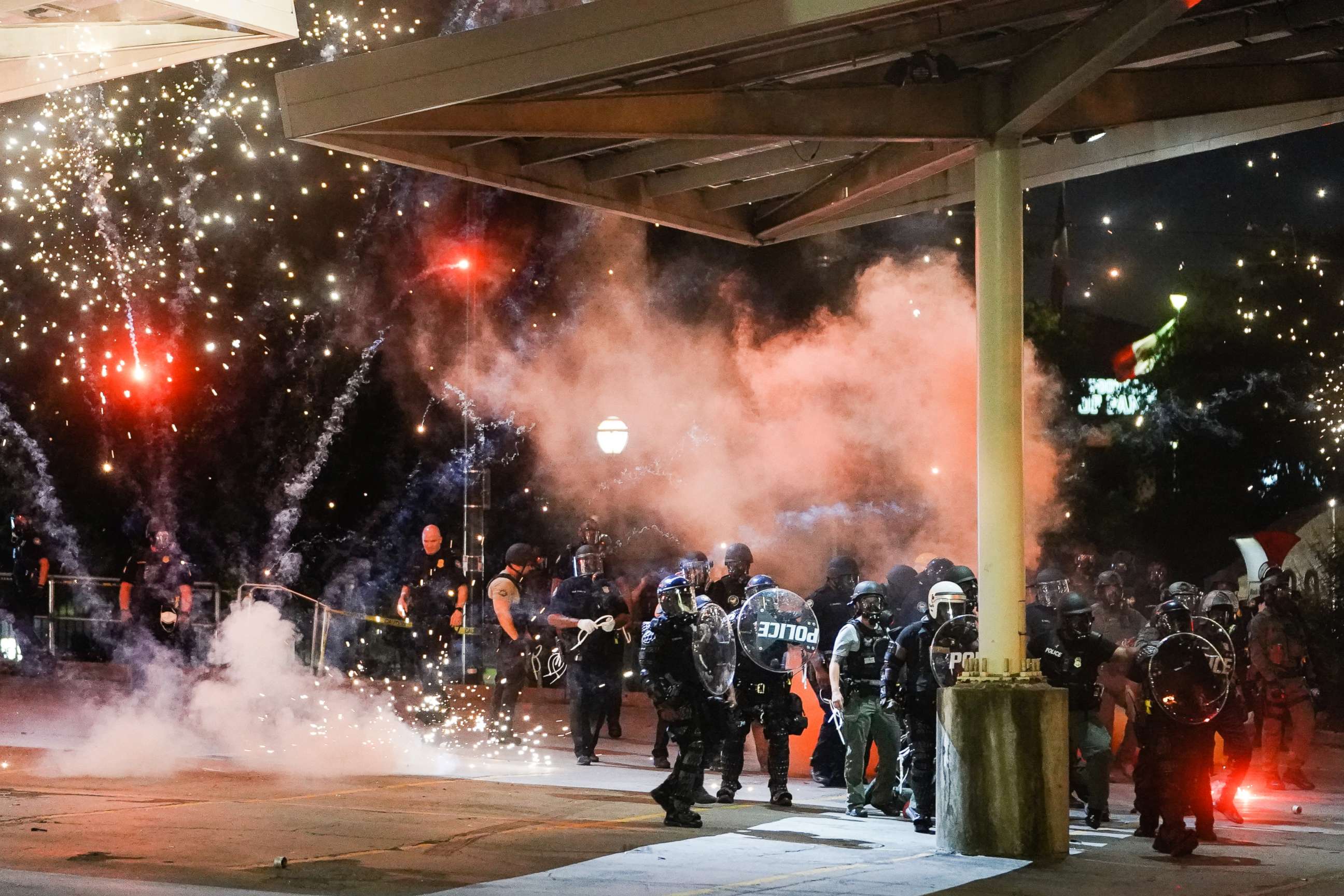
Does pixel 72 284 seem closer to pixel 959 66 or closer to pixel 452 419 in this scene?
pixel 452 419

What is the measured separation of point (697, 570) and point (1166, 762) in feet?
12.9

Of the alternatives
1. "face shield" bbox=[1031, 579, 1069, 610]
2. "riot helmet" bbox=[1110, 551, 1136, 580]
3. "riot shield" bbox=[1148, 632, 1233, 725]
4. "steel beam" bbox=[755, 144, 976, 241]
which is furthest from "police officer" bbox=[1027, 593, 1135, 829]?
"riot helmet" bbox=[1110, 551, 1136, 580]

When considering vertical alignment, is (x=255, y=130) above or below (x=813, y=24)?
above

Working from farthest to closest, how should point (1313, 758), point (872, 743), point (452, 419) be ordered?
point (452, 419)
point (1313, 758)
point (872, 743)

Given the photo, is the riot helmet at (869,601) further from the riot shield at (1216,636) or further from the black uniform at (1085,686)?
the riot shield at (1216,636)

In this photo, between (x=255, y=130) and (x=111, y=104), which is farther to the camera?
(x=255, y=130)

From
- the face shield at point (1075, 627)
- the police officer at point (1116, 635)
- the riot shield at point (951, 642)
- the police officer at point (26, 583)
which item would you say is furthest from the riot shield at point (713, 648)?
the police officer at point (26, 583)

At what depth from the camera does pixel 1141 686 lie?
392 inches

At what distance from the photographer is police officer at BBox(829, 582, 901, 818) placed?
36.2 feet


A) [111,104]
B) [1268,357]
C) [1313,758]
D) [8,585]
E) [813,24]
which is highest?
[111,104]

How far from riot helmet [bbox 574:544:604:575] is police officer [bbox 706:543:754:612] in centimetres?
150

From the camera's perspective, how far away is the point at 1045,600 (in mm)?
12680

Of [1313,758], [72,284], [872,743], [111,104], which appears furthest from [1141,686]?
[72,284]

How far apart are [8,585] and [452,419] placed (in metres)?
8.20
